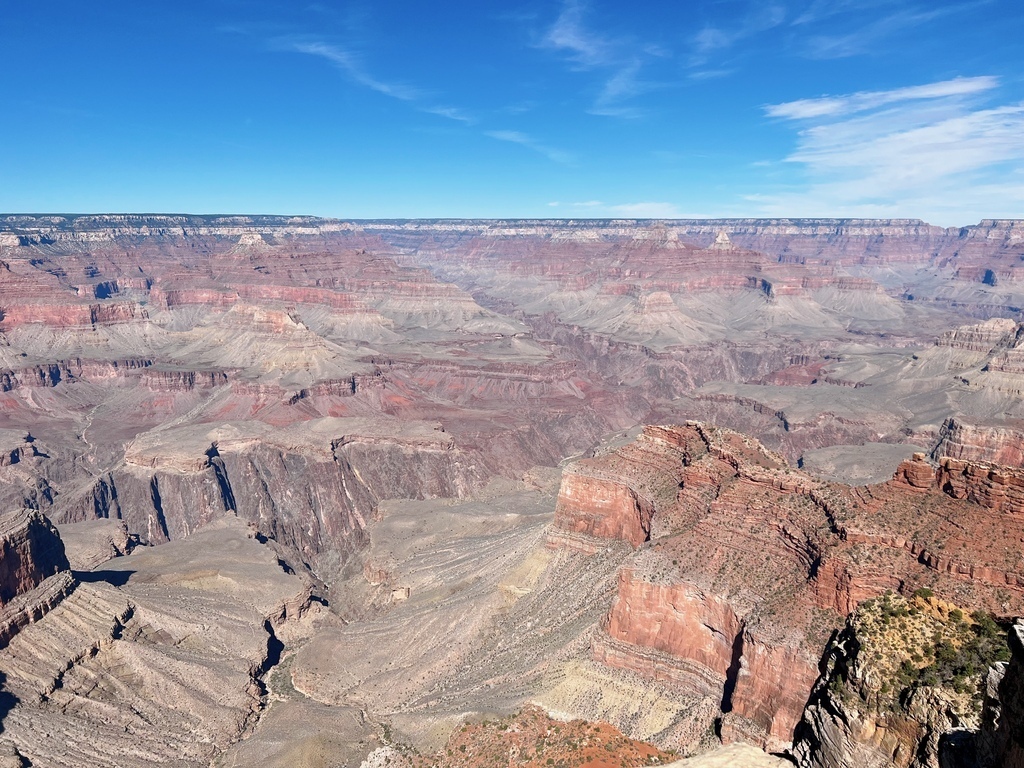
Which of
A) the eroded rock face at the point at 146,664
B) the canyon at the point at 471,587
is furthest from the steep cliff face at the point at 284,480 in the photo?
the eroded rock face at the point at 146,664

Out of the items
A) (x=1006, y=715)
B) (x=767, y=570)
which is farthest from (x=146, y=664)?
(x=1006, y=715)

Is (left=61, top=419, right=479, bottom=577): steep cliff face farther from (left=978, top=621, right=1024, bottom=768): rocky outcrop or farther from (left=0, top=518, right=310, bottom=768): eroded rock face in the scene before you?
(left=978, top=621, right=1024, bottom=768): rocky outcrop

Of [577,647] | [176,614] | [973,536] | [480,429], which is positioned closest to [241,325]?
[480,429]

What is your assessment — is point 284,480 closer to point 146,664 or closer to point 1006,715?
point 146,664

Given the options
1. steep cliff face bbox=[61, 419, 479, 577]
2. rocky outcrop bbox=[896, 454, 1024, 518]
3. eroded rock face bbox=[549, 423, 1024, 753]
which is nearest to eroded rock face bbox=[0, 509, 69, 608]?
steep cliff face bbox=[61, 419, 479, 577]

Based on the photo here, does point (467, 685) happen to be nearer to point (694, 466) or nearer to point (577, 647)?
point (577, 647)

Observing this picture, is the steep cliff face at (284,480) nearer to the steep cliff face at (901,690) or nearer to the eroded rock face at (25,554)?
the eroded rock face at (25,554)
